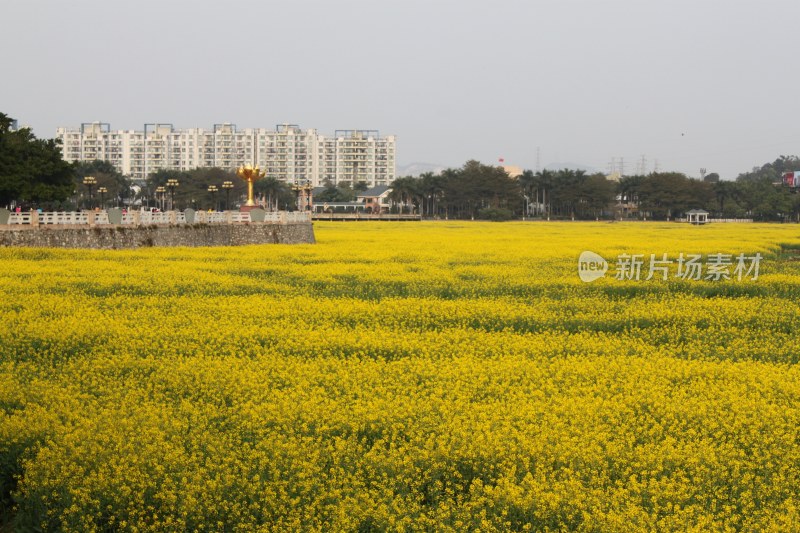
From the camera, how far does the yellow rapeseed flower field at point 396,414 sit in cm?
709

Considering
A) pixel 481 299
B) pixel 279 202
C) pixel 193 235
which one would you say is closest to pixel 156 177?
pixel 279 202

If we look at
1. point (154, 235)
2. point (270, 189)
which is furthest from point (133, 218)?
point (270, 189)

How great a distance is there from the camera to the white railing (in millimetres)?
31247

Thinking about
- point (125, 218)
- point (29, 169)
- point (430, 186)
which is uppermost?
point (430, 186)

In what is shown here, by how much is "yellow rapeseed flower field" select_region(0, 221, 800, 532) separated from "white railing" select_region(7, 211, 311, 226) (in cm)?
1335

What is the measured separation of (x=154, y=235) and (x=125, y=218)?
1.24 metres

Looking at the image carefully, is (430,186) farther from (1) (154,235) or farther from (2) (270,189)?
(1) (154,235)

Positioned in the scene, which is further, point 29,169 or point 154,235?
point 29,169

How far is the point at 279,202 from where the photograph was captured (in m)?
126

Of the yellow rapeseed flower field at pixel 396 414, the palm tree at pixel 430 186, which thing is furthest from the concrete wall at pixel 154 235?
the palm tree at pixel 430 186

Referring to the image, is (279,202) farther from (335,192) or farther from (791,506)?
(791,506)

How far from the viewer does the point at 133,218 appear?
113 feet

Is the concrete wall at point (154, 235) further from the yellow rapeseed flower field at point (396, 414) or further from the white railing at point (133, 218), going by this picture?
the yellow rapeseed flower field at point (396, 414)

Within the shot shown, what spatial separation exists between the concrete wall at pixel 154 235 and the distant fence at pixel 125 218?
0.32 m
